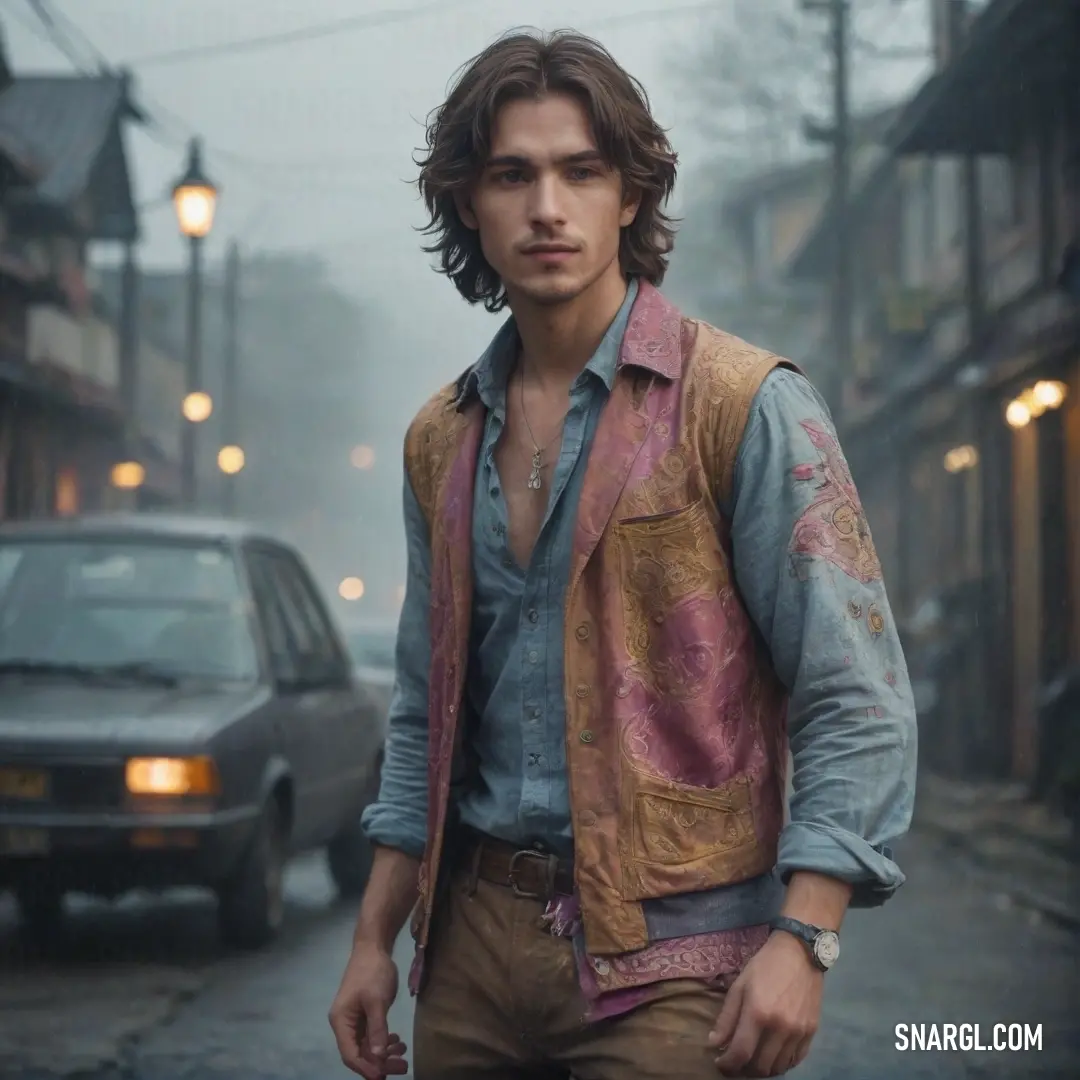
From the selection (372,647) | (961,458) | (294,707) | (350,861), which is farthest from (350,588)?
(294,707)

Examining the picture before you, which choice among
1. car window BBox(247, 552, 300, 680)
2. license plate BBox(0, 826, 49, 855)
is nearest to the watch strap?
license plate BBox(0, 826, 49, 855)

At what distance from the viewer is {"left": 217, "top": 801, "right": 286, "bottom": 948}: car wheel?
28.7ft

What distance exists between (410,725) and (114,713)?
5.60 m

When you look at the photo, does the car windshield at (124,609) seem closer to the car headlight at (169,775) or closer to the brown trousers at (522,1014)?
the car headlight at (169,775)

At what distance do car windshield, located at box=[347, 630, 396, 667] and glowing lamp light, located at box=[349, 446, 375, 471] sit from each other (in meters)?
53.8

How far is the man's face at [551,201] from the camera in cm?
293

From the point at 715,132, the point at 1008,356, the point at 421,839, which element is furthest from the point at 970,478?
the point at 715,132

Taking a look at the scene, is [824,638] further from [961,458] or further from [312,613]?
[961,458]

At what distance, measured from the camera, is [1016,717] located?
2064 centimetres

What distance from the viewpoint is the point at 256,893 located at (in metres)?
8.80

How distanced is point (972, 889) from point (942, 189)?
17062 millimetres

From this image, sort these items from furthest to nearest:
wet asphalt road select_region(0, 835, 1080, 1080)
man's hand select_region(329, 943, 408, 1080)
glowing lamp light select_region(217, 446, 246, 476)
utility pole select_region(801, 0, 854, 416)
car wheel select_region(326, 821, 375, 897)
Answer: glowing lamp light select_region(217, 446, 246, 476), utility pole select_region(801, 0, 854, 416), car wheel select_region(326, 821, 375, 897), wet asphalt road select_region(0, 835, 1080, 1080), man's hand select_region(329, 943, 408, 1080)

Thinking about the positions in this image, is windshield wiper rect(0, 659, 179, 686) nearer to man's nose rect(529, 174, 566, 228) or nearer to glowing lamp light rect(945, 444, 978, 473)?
man's nose rect(529, 174, 566, 228)

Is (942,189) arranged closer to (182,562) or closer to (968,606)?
(968,606)
